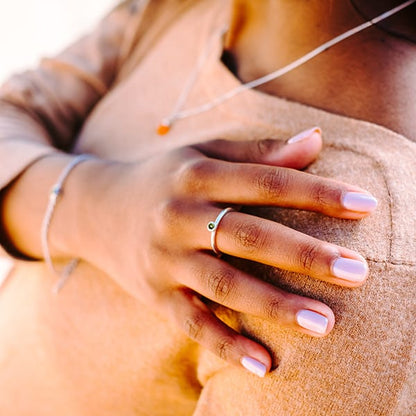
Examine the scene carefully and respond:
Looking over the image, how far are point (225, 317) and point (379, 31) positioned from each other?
46 centimetres

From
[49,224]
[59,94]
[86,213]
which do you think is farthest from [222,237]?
[59,94]

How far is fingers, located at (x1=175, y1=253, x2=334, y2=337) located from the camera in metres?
0.42

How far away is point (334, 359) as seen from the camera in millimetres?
426

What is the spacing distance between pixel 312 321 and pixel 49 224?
49 centimetres

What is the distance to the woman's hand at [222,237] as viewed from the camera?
16.9 inches

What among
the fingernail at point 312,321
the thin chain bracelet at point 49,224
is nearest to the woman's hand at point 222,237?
the fingernail at point 312,321

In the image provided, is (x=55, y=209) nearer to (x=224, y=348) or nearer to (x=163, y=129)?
(x=163, y=129)

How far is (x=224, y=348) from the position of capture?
0.47 metres

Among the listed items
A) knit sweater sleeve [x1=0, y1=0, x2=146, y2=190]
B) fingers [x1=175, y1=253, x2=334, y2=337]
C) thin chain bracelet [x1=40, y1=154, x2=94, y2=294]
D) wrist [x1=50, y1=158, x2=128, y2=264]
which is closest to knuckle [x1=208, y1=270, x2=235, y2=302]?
fingers [x1=175, y1=253, x2=334, y2=337]

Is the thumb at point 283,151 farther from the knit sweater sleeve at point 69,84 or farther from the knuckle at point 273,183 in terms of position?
the knit sweater sleeve at point 69,84

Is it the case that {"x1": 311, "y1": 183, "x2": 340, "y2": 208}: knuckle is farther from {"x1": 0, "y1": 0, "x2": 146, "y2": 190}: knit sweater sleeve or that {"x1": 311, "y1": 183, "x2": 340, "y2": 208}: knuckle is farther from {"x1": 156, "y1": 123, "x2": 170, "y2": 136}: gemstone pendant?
{"x1": 0, "y1": 0, "x2": 146, "y2": 190}: knit sweater sleeve

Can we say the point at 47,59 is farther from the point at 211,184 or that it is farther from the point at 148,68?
the point at 211,184

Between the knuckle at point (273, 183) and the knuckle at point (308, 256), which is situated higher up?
the knuckle at point (273, 183)

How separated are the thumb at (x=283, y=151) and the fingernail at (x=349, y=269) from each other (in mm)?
153
